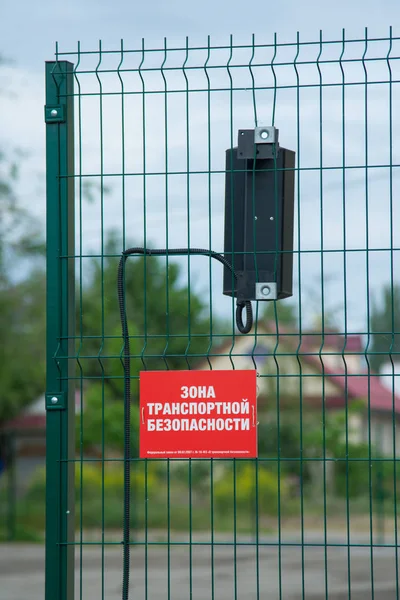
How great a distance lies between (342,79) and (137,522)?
12.2 metres

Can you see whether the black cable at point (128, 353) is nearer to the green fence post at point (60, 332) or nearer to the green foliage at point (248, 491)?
the green fence post at point (60, 332)

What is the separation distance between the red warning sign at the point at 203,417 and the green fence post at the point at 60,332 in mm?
361

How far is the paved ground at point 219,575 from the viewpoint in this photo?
9.09 meters

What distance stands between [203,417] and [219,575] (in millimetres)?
7353

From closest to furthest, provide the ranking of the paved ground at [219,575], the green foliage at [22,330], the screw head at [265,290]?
the screw head at [265,290] → the paved ground at [219,575] → the green foliage at [22,330]

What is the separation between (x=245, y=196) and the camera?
371cm

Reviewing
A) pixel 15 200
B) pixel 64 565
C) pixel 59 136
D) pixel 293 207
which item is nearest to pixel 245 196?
pixel 293 207

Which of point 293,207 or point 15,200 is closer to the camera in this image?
point 293,207

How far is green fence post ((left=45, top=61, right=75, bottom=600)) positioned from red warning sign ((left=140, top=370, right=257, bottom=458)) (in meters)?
0.36

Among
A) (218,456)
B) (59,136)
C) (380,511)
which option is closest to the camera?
(218,456)

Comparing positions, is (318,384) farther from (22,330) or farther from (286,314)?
(22,330)

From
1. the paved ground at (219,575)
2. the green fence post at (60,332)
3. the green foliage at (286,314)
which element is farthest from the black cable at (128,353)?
the green foliage at (286,314)

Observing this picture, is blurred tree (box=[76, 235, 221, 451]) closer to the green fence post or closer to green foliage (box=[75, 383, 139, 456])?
green foliage (box=[75, 383, 139, 456])

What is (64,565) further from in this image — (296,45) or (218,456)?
(296,45)
